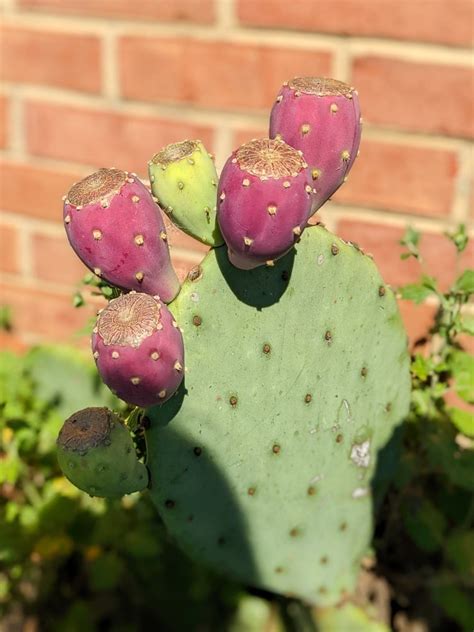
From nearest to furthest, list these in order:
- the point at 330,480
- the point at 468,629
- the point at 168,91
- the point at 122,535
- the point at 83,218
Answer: the point at 83,218 → the point at 330,480 → the point at 468,629 → the point at 122,535 → the point at 168,91

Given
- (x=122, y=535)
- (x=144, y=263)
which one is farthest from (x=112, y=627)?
(x=144, y=263)

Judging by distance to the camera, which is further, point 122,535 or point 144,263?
point 122,535

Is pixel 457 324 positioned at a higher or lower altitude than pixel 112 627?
higher

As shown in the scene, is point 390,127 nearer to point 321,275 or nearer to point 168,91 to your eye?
point 168,91

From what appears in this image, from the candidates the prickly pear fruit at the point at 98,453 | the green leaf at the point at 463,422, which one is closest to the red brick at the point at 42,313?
the green leaf at the point at 463,422

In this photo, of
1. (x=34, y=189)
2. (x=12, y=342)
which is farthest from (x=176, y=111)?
(x=12, y=342)

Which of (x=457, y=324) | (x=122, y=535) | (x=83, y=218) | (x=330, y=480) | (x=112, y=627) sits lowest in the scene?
(x=112, y=627)

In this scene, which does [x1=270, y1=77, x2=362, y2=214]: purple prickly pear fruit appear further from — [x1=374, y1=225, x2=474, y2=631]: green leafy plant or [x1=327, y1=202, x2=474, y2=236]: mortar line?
[x1=327, y1=202, x2=474, y2=236]: mortar line

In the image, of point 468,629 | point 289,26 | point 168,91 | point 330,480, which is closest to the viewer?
point 330,480
